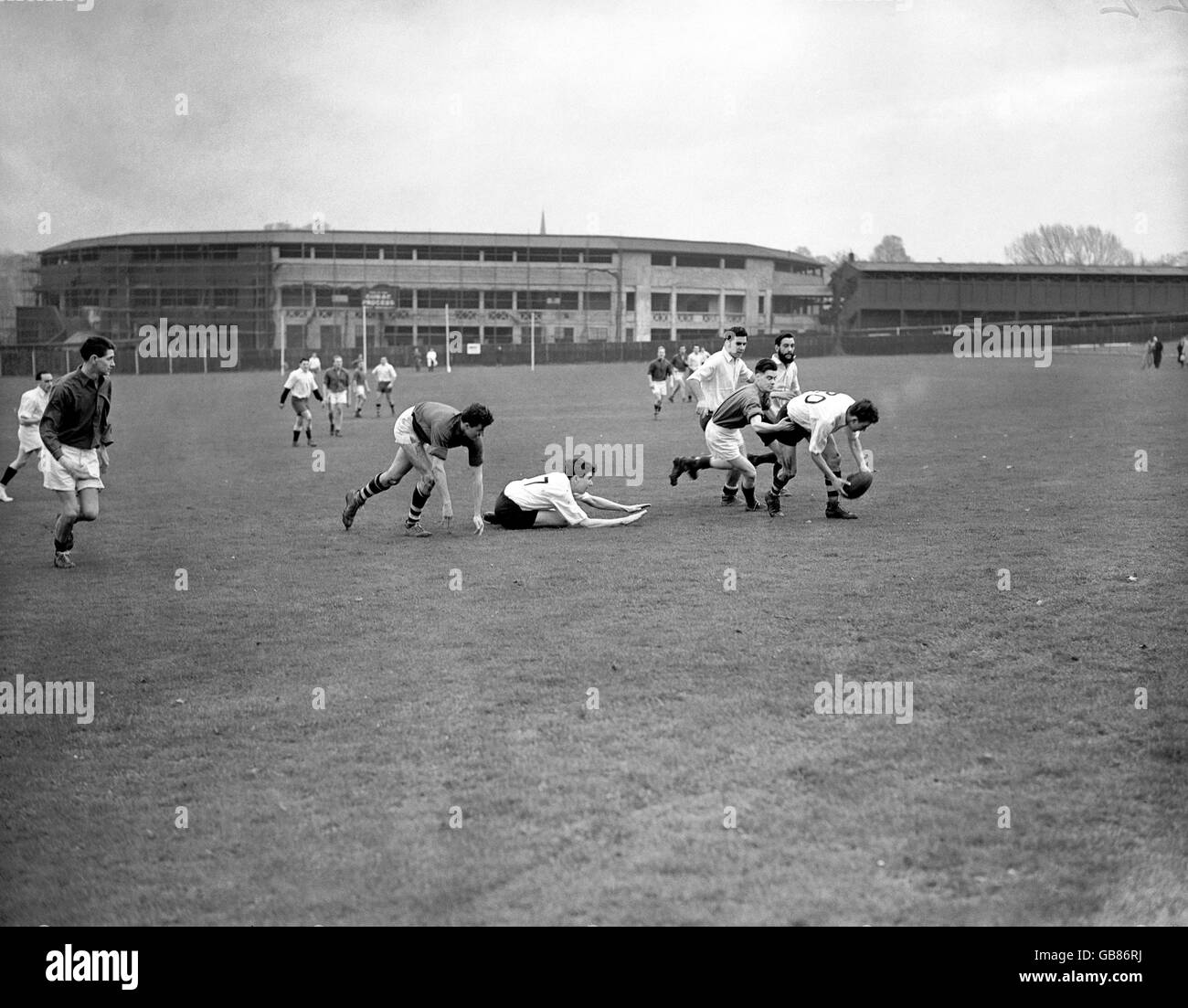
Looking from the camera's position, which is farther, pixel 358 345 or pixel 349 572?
pixel 358 345

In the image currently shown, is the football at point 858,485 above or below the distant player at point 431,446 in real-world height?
below

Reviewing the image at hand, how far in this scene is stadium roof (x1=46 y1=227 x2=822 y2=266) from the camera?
8569 centimetres

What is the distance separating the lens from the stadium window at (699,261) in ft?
334

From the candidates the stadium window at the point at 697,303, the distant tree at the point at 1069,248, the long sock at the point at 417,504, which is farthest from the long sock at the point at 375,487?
the stadium window at the point at 697,303

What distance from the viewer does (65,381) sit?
11.4m

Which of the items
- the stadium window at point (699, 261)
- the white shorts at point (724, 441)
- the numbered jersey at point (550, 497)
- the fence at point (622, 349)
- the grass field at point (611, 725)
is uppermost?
the stadium window at point (699, 261)

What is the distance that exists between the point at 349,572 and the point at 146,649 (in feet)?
10.1

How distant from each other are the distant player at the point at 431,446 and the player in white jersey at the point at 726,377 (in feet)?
10.6

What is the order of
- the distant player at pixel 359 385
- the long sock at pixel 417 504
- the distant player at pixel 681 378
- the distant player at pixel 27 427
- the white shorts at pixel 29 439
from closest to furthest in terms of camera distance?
the long sock at pixel 417 504
the distant player at pixel 27 427
the white shorts at pixel 29 439
the distant player at pixel 359 385
the distant player at pixel 681 378

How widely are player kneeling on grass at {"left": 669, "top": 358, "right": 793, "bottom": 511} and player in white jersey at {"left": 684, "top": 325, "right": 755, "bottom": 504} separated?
0.28 metres

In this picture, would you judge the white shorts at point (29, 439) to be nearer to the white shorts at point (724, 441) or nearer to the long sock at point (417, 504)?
the long sock at point (417, 504)

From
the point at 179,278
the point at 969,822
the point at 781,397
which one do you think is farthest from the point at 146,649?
the point at 179,278
